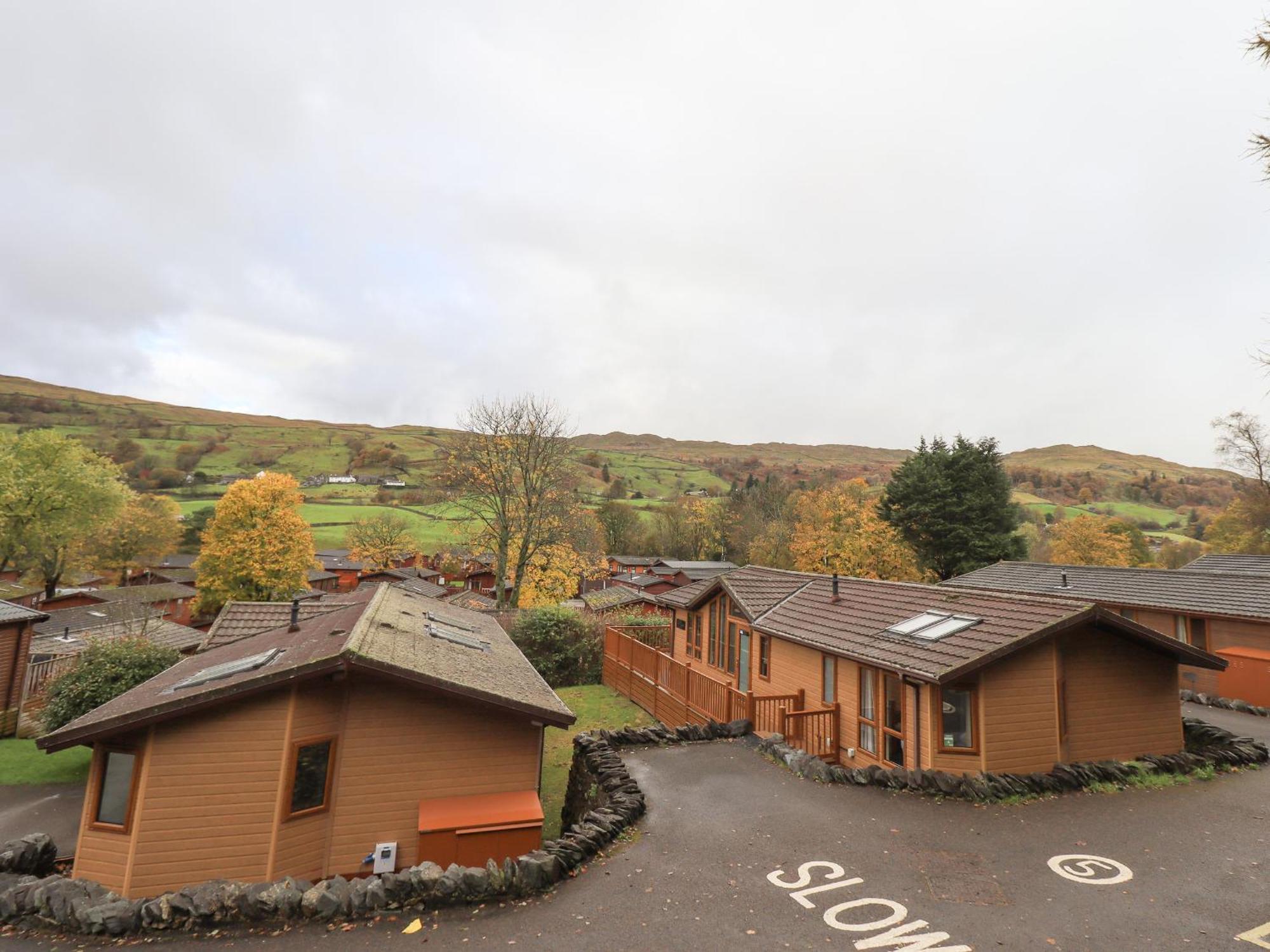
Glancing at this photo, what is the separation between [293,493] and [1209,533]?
79.0 metres

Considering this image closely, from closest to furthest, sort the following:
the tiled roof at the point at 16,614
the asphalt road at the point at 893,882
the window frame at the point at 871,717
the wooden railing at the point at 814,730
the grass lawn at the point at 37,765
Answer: the asphalt road at the point at 893,882, the window frame at the point at 871,717, the wooden railing at the point at 814,730, the grass lawn at the point at 37,765, the tiled roof at the point at 16,614

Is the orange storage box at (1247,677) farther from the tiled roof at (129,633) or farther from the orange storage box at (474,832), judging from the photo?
the tiled roof at (129,633)

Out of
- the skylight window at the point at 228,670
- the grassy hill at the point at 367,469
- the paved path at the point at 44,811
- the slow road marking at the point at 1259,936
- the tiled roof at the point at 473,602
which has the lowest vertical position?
the paved path at the point at 44,811

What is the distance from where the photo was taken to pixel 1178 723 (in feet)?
41.9

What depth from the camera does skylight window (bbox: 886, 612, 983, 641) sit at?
12.3m

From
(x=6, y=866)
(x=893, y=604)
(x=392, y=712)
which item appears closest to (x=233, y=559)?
(x=6, y=866)

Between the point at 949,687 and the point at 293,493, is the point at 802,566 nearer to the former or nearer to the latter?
the point at 949,687

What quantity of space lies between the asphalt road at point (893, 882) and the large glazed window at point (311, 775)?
6.23 ft

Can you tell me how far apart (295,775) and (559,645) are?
1653cm

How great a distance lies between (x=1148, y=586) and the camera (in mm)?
23750

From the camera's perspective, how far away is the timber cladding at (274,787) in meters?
8.33

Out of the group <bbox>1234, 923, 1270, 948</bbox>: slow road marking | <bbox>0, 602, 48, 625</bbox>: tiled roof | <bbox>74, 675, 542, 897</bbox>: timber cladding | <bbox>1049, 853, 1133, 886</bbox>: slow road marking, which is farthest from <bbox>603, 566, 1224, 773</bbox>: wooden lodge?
<bbox>0, 602, 48, 625</bbox>: tiled roof

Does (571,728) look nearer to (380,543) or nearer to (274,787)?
(274,787)

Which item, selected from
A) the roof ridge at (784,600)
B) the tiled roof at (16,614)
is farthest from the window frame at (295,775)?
the tiled roof at (16,614)
